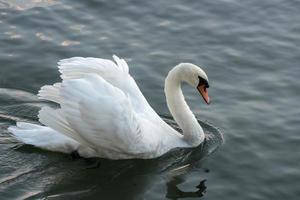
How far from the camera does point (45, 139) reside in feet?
34.3

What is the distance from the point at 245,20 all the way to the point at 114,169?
6.02 metres

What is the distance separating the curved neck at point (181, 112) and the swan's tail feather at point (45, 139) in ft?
5.23

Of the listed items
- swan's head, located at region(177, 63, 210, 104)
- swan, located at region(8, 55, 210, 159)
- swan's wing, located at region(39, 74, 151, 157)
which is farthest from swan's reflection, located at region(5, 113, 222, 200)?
swan's head, located at region(177, 63, 210, 104)

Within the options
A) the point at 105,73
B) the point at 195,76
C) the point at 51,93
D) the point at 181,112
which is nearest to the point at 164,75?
the point at 181,112

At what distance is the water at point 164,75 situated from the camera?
32.9 ft

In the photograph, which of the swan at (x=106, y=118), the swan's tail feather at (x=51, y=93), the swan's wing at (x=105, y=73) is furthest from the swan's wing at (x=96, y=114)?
the swan's wing at (x=105, y=73)

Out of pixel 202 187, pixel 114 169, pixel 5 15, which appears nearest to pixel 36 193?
pixel 114 169

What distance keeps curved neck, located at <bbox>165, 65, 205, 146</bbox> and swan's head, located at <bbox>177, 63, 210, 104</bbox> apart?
0.19 feet

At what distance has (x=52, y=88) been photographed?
10.3 m

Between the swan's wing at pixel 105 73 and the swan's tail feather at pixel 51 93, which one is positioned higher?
the swan's wing at pixel 105 73

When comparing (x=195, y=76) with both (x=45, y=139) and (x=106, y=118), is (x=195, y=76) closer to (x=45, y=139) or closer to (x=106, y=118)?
(x=106, y=118)

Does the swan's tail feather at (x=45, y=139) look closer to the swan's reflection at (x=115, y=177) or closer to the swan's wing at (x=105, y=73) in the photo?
the swan's reflection at (x=115, y=177)

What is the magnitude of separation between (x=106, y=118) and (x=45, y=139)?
1116 mm

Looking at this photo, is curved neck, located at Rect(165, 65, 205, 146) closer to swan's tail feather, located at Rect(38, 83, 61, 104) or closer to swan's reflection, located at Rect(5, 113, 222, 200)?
swan's reflection, located at Rect(5, 113, 222, 200)
